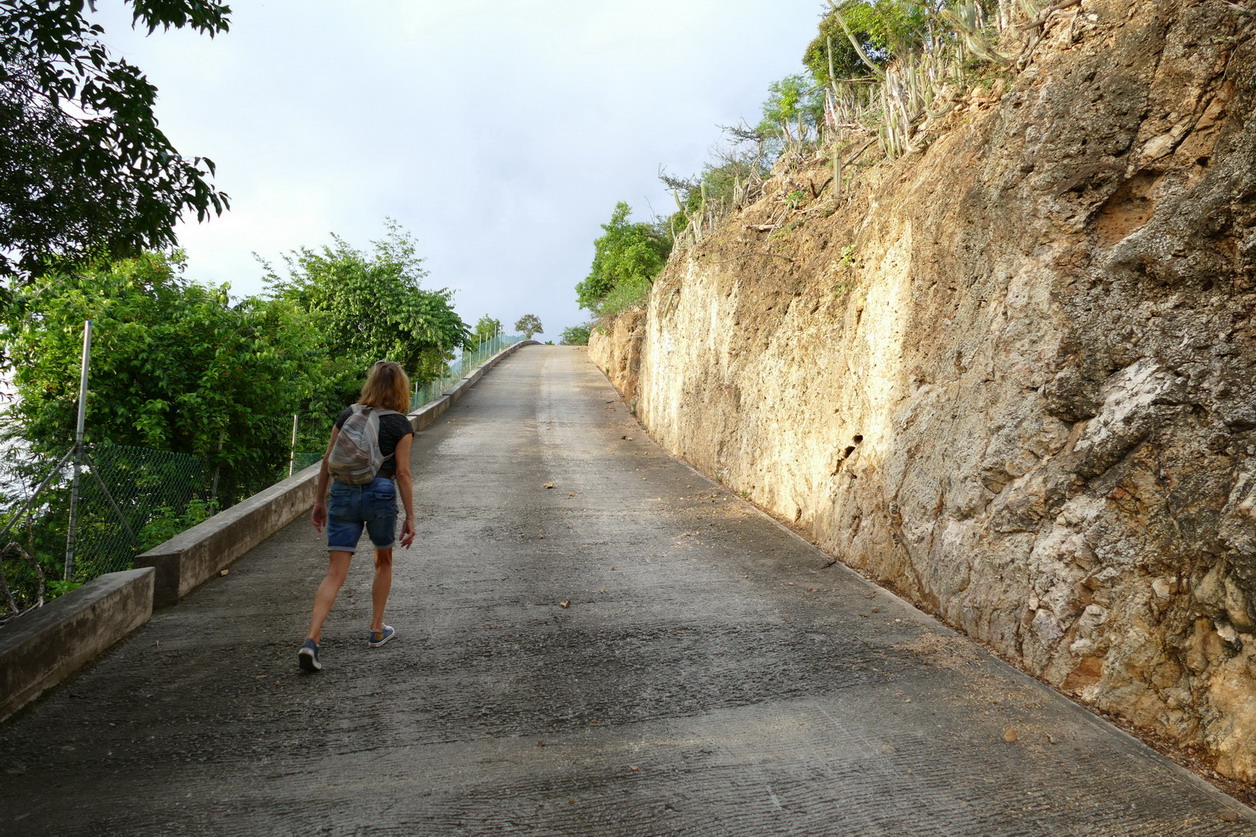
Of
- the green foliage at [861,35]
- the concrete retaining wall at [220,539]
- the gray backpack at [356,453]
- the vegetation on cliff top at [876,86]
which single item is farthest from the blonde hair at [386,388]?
the green foliage at [861,35]

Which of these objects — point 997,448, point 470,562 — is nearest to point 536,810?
point 997,448

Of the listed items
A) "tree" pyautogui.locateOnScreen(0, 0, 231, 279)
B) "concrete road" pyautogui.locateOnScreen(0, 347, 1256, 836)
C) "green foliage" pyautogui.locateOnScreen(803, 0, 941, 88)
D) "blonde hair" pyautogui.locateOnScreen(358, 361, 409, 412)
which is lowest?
"concrete road" pyautogui.locateOnScreen(0, 347, 1256, 836)

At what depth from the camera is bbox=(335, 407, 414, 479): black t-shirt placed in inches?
203

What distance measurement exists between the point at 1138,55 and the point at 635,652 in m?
4.96

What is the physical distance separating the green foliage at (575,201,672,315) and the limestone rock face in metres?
28.7

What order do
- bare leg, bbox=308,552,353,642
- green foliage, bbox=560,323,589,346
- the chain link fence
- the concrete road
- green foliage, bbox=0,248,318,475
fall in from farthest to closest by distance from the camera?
green foliage, bbox=560,323,589,346 → green foliage, bbox=0,248,318,475 → the chain link fence → bare leg, bbox=308,552,353,642 → the concrete road

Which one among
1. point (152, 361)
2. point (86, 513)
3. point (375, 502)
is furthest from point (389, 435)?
point (152, 361)

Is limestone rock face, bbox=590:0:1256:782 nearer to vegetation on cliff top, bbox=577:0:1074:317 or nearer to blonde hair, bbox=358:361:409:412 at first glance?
vegetation on cliff top, bbox=577:0:1074:317

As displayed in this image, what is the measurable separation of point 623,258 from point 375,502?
41000 mm

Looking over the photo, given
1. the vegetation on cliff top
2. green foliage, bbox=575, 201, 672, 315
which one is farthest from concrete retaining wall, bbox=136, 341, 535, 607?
green foliage, bbox=575, 201, 672, 315

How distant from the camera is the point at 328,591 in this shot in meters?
4.97

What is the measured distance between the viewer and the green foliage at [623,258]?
42.7 metres

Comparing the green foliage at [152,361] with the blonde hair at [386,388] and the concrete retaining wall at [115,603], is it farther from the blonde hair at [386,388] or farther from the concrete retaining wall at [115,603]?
the blonde hair at [386,388]

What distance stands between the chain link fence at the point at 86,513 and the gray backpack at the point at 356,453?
2.67m
